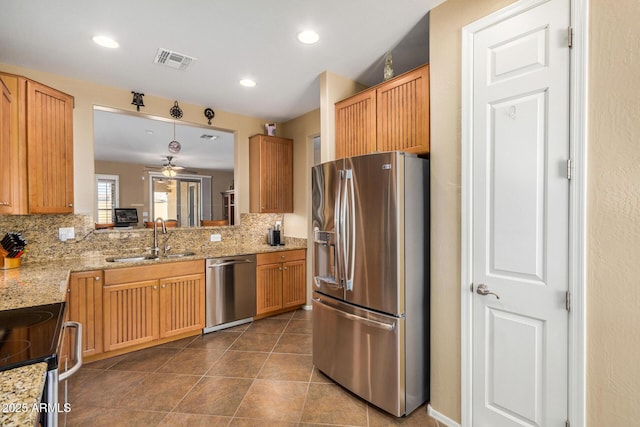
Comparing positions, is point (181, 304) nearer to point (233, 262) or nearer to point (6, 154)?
point (233, 262)

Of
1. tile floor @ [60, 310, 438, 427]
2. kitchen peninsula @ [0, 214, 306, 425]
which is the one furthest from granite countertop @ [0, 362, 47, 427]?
tile floor @ [60, 310, 438, 427]

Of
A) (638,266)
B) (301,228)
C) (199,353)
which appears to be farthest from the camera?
(301,228)

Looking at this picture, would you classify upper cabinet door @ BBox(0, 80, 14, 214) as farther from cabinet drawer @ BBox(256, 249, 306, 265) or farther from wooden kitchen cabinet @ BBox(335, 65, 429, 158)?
wooden kitchen cabinet @ BBox(335, 65, 429, 158)

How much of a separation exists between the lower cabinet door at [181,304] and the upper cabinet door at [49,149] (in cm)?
115

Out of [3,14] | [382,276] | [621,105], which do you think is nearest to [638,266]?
[621,105]

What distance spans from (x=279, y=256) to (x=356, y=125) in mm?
2017

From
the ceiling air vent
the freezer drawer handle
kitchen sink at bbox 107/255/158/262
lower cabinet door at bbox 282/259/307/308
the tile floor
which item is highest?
the ceiling air vent

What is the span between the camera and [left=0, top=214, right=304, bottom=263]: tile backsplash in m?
2.78

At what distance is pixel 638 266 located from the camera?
1279 millimetres

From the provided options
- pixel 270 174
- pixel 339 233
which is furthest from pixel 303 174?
Result: pixel 339 233

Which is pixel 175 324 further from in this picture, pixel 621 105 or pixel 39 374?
pixel 621 105

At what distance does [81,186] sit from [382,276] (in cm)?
305

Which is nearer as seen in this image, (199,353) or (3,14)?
(3,14)

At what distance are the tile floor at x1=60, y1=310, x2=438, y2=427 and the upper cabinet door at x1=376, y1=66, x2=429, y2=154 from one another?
6.20 feet
